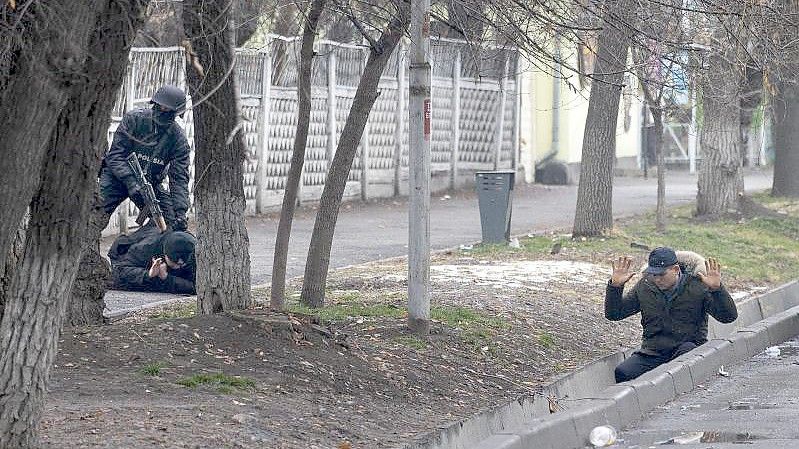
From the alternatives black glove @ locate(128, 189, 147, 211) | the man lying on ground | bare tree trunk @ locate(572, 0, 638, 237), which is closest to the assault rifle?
black glove @ locate(128, 189, 147, 211)

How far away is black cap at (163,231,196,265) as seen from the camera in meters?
11.3

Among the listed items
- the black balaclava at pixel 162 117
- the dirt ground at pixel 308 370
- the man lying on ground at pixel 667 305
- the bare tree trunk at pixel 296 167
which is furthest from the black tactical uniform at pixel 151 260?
the man lying on ground at pixel 667 305

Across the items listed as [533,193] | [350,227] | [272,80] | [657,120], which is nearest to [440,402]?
[657,120]

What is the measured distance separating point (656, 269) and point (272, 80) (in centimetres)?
1027

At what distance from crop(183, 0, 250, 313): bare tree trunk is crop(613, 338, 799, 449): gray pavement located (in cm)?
258

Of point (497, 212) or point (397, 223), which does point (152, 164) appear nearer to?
point (497, 212)

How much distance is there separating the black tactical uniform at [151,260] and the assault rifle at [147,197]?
122 millimetres

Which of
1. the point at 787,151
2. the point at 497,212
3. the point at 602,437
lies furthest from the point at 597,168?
the point at 602,437

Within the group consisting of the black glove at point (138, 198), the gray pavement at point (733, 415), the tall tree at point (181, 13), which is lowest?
the gray pavement at point (733, 415)

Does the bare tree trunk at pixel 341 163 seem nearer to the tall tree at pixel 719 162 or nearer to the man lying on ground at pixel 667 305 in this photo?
the man lying on ground at pixel 667 305

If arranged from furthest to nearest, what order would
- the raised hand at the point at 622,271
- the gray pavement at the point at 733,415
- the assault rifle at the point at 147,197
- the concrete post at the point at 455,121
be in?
the concrete post at the point at 455,121 → the assault rifle at the point at 147,197 → the raised hand at the point at 622,271 → the gray pavement at the point at 733,415

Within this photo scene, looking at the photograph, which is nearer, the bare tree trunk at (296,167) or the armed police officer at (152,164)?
the bare tree trunk at (296,167)

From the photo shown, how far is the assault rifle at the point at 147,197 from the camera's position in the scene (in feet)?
37.0

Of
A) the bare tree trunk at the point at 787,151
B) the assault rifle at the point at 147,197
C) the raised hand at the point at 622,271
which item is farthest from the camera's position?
the bare tree trunk at the point at 787,151
